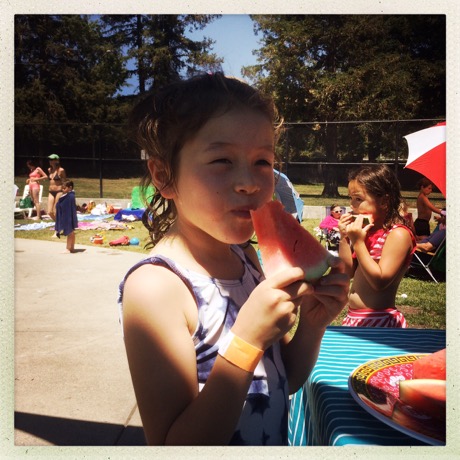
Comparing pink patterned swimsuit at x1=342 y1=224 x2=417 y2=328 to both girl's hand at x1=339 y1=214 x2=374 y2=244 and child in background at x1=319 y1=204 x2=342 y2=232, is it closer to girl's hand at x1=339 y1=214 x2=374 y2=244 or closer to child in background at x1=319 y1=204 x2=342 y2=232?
girl's hand at x1=339 y1=214 x2=374 y2=244

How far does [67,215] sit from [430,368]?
343 inches

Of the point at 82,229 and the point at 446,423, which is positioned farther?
the point at 82,229

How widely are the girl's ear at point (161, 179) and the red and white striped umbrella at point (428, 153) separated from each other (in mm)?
1886

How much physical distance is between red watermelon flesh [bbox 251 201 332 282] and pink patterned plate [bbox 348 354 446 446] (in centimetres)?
38

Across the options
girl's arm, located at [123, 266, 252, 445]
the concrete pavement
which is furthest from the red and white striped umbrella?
the concrete pavement

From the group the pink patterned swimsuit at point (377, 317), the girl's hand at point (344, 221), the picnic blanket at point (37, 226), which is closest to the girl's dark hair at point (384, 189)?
the pink patterned swimsuit at point (377, 317)

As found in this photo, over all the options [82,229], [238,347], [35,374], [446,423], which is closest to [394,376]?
[446,423]

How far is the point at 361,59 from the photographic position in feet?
12.2

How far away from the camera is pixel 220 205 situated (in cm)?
125

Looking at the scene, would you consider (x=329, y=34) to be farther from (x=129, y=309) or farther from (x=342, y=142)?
(x=342, y=142)

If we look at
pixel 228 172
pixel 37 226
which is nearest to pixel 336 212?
pixel 37 226
